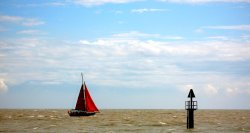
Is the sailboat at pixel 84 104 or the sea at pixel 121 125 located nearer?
the sea at pixel 121 125

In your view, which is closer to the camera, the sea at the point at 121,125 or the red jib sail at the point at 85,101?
the sea at the point at 121,125

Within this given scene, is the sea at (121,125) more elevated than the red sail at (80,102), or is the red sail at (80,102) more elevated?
the red sail at (80,102)

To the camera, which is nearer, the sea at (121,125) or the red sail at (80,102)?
the sea at (121,125)

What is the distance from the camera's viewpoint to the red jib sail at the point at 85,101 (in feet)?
299

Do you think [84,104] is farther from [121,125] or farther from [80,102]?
[121,125]

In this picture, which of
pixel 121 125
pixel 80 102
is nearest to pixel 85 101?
pixel 80 102

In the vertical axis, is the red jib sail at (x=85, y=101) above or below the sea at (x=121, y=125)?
above

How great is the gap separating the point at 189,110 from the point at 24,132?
2067 cm

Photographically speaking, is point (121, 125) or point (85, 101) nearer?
point (121, 125)

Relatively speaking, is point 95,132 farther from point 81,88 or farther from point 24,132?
point 81,88

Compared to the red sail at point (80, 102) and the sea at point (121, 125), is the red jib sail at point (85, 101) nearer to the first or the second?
the red sail at point (80, 102)

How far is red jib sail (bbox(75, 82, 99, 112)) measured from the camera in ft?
299

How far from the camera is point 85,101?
3661 inches

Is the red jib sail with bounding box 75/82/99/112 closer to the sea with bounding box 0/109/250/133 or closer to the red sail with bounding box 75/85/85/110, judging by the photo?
the red sail with bounding box 75/85/85/110
